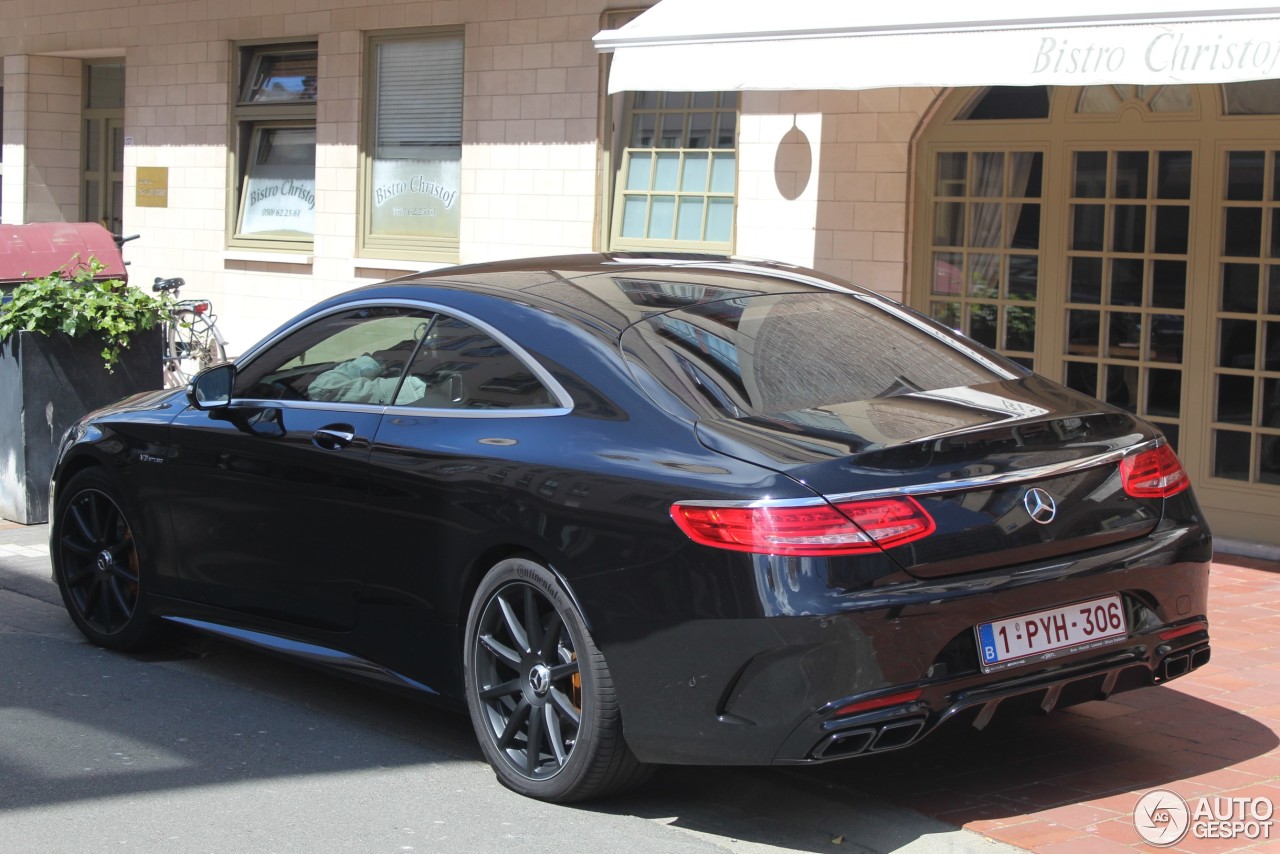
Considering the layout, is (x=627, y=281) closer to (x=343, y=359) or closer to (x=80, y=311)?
(x=343, y=359)

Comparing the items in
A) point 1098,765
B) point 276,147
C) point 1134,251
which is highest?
point 276,147

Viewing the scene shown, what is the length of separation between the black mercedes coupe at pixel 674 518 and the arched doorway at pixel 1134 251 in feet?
13.4

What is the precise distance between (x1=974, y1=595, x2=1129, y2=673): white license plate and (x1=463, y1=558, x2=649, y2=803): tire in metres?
1.02

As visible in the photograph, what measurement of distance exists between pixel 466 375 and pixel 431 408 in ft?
0.52

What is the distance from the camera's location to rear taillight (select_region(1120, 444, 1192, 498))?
4602 millimetres

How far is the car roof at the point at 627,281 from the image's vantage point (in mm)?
5012

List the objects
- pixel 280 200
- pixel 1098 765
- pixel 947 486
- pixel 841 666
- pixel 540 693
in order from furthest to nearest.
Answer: pixel 280 200 < pixel 1098 765 < pixel 540 693 < pixel 947 486 < pixel 841 666

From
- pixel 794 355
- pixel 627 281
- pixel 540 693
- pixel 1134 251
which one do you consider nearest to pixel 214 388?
pixel 627 281

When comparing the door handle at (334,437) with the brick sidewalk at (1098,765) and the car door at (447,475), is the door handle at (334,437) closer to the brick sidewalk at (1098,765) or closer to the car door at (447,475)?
the car door at (447,475)

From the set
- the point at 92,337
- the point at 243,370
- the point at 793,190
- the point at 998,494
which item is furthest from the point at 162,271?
the point at 998,494

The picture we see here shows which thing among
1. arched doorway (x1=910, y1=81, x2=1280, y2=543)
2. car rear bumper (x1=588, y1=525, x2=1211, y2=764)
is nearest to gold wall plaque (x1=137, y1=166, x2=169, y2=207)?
arched doorway (x1=910, y1=81, x2=1280, y2=543)

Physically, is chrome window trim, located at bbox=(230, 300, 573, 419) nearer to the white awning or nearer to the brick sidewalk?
the brick sidewalk

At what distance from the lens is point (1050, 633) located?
436cm

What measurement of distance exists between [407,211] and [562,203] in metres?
1.96
